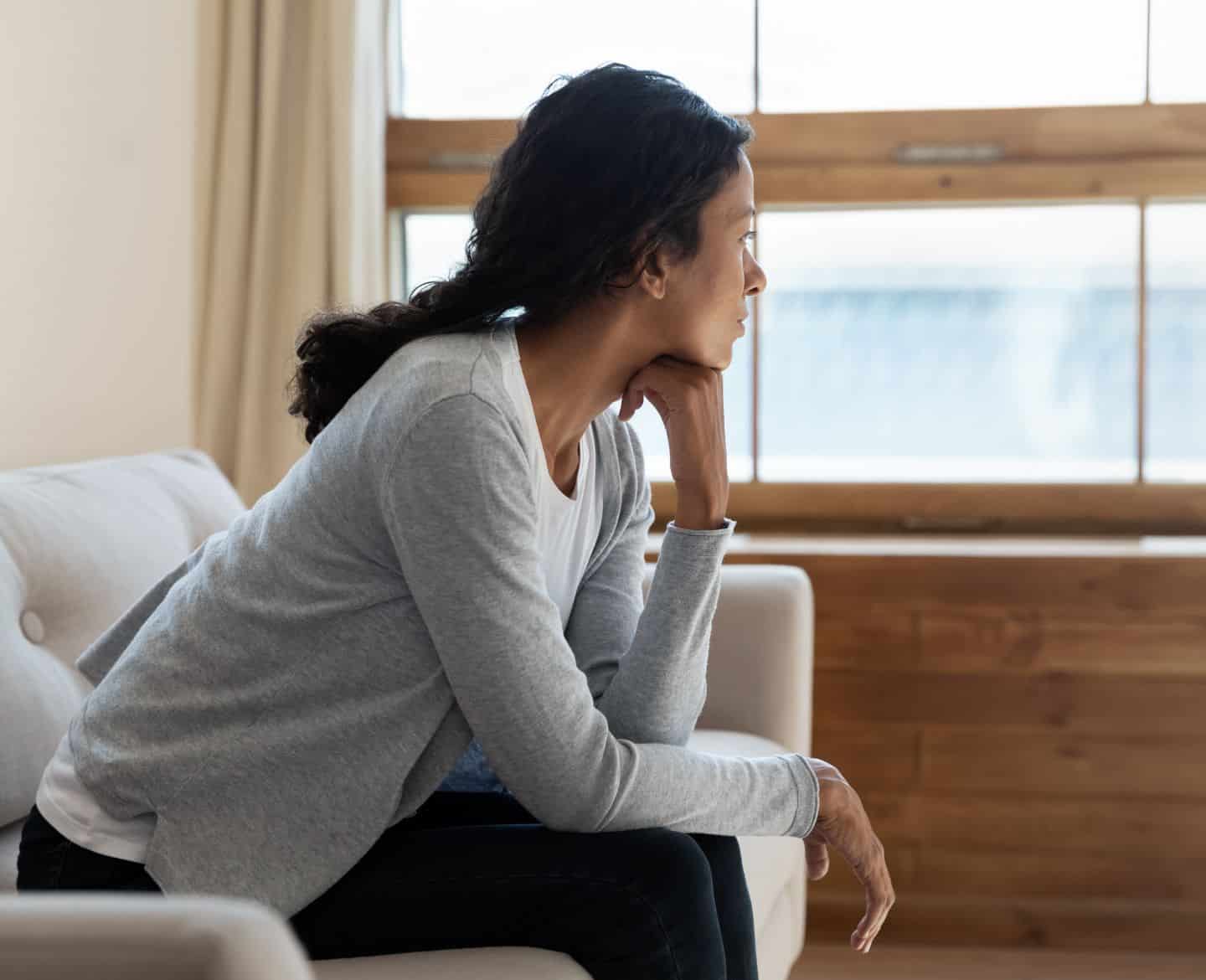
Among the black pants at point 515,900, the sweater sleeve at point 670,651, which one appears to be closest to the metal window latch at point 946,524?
the sweater sleeve at point 670,651

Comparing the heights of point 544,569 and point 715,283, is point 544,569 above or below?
below

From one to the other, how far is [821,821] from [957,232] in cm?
155

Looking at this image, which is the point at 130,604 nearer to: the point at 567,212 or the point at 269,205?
the point at 567,212

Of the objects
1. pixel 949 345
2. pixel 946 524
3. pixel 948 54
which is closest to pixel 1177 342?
pixel 949 345

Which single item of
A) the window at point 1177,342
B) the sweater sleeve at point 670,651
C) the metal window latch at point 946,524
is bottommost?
the metal window latch at point 946,524

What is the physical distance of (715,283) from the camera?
137 cm

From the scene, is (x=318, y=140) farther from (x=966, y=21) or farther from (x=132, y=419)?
(x=966, y=21)

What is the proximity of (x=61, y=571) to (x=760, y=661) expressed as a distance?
911 mm

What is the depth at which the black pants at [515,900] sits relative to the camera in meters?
1.15

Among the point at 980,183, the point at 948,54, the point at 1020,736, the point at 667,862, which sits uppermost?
the point at 948,54

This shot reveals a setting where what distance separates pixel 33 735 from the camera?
4.62 ft

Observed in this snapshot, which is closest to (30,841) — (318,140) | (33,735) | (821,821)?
(33,735)

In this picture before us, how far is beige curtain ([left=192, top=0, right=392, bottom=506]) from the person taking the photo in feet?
8.20

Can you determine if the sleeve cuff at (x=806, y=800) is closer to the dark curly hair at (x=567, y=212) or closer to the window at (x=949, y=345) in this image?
the dark curly hair at (x=567, y=212)
